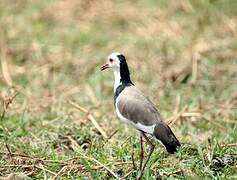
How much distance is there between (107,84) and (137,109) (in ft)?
9.29

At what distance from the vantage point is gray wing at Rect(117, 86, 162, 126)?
167 inches

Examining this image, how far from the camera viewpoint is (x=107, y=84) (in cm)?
709

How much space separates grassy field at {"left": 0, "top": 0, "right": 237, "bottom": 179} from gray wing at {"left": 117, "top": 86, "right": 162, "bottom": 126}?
340 mm

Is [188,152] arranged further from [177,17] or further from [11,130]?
[177,17]

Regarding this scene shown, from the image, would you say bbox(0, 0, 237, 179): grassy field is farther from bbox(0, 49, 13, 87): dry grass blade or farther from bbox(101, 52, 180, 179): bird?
bbox(101, 52, 180, 179): bird

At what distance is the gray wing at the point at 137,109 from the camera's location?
424cm

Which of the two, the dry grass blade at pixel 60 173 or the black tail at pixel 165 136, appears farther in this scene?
the dry grass blade at pixel 60 173

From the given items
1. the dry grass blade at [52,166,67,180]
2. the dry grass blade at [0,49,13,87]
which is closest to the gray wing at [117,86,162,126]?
the dry grass blade at [52,166,67,180]

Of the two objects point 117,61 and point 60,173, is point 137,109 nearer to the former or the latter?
point 117,61

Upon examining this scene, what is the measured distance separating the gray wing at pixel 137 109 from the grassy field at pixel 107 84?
340 millimetres

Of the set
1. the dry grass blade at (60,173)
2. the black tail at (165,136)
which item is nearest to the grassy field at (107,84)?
the dry grass blade at (60,173)

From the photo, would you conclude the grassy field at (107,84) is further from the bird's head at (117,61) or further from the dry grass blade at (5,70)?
the bird's head at (117,61)

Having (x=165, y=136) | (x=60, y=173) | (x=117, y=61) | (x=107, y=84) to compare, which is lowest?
(x=107, y=84)

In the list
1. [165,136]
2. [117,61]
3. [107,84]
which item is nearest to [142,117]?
[165,136]
